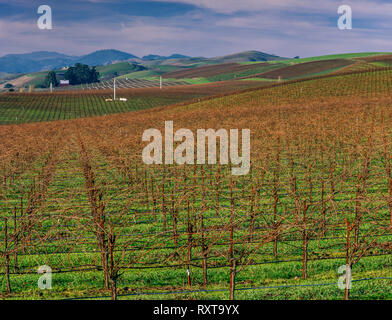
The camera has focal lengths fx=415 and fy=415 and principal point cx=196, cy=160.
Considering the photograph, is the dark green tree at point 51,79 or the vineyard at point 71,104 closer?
the vineyard at point 71,104

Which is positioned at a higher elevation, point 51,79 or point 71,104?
point 51,79

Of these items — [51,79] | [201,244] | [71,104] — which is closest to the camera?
[201,244]

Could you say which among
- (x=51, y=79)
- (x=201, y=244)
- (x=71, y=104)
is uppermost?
(x=51, y=79)

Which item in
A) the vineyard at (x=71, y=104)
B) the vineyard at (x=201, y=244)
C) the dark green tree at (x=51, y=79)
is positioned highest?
the dark green tree at (x=51, y=79)

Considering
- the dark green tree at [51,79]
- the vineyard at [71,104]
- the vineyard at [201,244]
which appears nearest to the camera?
the vineyard at [201,244]

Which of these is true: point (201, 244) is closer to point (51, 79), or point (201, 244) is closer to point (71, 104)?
point (71, 104)

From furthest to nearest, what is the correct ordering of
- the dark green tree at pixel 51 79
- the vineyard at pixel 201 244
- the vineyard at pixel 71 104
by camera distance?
the dark green tree at pixel 51 79 → the vineyard at pixel 71 104 → the vineyard at pixel 201 244

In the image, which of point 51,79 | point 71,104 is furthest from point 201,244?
point 51,79

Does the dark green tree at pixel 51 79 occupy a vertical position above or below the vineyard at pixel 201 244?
above

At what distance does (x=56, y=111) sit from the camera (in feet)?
240

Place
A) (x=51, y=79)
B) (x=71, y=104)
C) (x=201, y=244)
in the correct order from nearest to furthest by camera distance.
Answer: (x=201, y=244), (x=71, y=104), (x=51, y=79)

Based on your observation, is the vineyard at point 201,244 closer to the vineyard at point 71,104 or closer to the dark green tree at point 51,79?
the vineyard at point 71,104

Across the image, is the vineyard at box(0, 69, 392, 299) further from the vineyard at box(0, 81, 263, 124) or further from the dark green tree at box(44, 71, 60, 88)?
the dark green tree at box(44, 71, 60, 88)

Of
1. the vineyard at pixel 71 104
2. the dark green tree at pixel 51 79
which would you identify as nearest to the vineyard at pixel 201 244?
the vineyard at pixel 71 104
